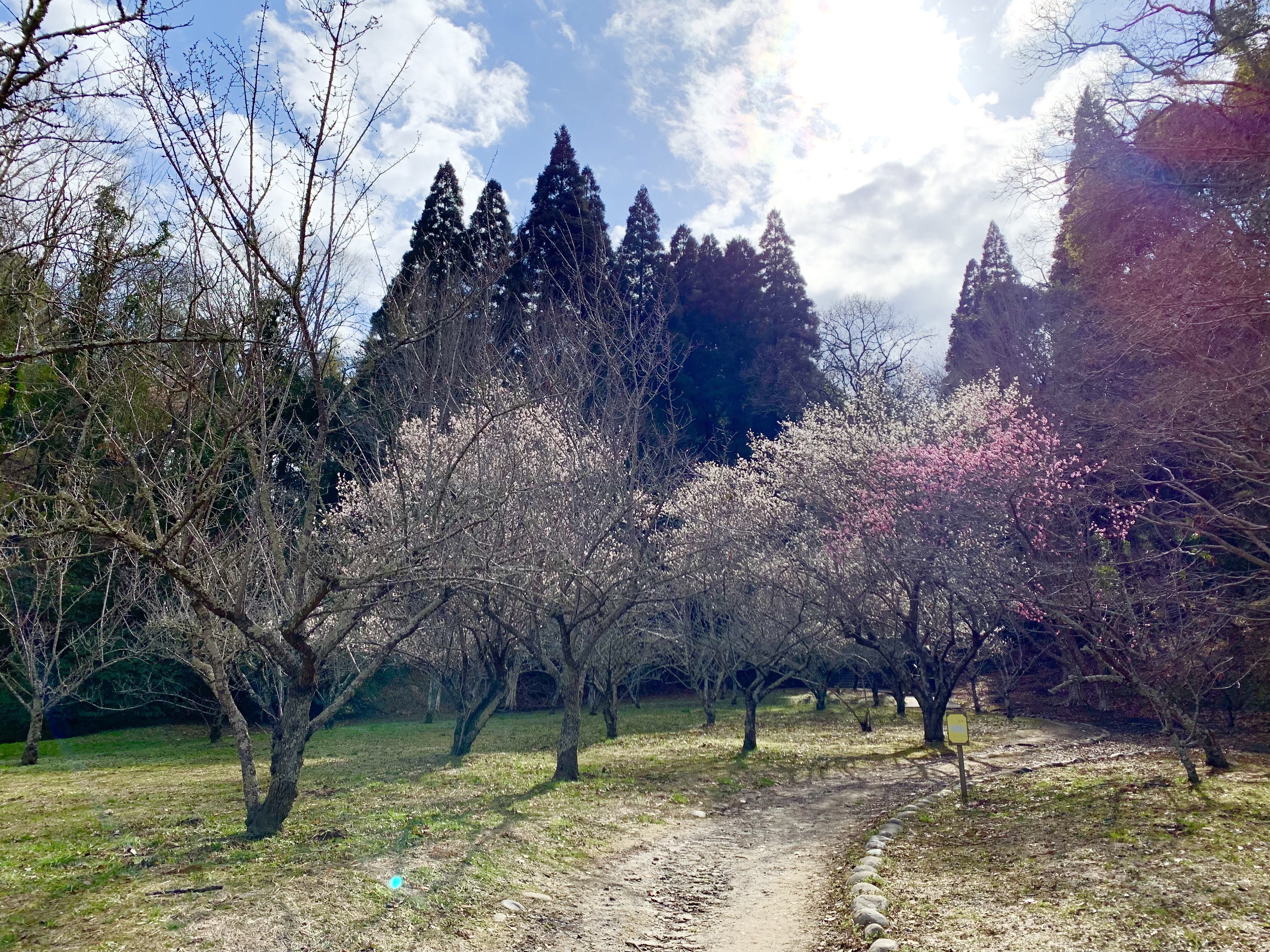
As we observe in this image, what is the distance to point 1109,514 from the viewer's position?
14.7 m

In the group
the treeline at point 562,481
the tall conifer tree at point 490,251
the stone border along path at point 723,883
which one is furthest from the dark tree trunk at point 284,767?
the tall conifer tree at point 490,251

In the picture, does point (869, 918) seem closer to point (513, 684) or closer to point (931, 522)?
point (931, 522)

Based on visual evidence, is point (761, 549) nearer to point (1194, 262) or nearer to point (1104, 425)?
point (1104, 425)

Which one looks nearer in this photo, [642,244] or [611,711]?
[611,711]

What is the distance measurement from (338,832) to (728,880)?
3.51m

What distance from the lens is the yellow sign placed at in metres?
8.32

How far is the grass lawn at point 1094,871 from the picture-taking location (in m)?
4.62

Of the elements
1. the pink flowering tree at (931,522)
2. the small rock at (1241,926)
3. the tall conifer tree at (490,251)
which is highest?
the tall conifer tree at (490,251)

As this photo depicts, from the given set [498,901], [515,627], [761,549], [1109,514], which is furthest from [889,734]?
[498,901]

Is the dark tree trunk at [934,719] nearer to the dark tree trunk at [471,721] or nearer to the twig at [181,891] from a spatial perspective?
the dark tree trunk at [471,721]

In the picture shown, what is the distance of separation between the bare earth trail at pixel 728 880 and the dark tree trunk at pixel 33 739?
13.0m

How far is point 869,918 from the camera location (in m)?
5.17

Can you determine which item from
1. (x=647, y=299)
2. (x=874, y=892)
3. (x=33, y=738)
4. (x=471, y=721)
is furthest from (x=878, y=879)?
(x=33, y=738)

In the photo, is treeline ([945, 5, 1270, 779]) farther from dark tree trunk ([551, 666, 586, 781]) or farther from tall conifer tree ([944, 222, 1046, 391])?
tall conifer tree ([944, 222, 1046, 391])
